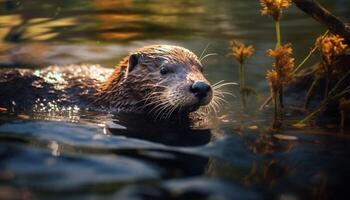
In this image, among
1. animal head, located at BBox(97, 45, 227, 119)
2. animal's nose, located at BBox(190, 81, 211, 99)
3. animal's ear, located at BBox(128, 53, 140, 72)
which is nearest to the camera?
animal's nose, located at BBox(190, 81, 211, 99)

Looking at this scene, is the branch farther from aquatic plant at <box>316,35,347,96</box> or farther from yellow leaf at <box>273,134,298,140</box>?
yellow leaf at <box>273,134,298,140</box>

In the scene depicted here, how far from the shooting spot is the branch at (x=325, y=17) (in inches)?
197

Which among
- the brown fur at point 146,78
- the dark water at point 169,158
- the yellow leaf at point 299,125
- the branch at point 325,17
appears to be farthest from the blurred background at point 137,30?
the branch at point 325,17

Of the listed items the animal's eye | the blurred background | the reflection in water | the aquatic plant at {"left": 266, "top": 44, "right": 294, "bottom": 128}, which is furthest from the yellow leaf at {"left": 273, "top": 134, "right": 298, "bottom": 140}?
the blurred background

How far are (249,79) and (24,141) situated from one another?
447 cm

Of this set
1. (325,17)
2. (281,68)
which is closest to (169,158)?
(281,68)

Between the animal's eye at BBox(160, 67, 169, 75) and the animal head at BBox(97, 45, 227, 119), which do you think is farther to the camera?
the animal's eye at BBox(160, 67, 169, 75)

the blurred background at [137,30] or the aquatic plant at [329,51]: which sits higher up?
the blurred background at [137,30]

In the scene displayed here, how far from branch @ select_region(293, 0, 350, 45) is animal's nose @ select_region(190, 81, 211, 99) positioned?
111 centimetres

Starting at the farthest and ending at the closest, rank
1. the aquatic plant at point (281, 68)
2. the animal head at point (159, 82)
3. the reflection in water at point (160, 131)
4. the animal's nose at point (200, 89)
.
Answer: the animal head at point (159, 82)
the animal's nose at point (200, 89)
the aquatic plant at point (281, 68)
the reflection in water at point (160, 131)

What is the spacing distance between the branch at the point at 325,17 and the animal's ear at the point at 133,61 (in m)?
1.90

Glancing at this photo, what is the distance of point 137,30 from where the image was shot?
10.9 meters

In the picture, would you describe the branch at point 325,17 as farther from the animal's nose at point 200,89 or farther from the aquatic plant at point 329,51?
the animal's nose at point 200,89

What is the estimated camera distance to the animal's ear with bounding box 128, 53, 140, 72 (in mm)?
6039
